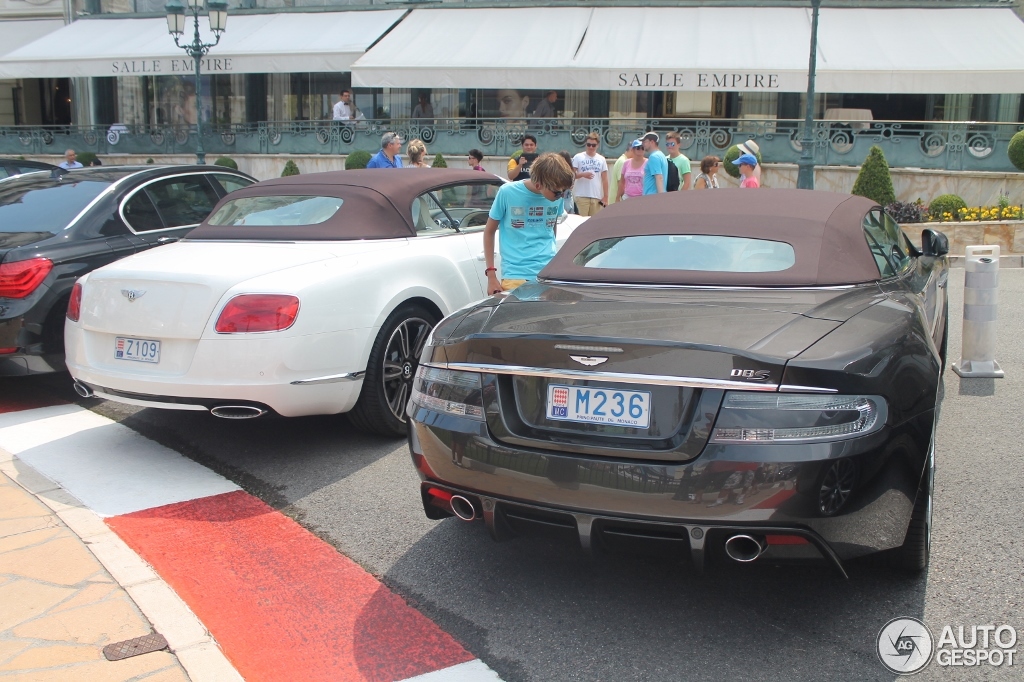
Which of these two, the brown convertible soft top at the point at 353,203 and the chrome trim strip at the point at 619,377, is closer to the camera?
the chrome trim strip at the point at 619,377

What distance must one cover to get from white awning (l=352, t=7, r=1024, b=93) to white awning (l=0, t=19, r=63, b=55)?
12950mm

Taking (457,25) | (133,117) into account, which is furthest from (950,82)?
(133,117)

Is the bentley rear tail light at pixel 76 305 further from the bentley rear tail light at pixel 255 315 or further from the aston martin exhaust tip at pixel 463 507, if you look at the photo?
the aston martin exhaust tip at pixel 463 507

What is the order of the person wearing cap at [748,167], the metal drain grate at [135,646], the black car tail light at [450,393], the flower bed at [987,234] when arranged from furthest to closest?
the flower bed at [987,234], the person wearing cap at [748,167], the black car tail light at [450,393], the metal drain grate at [135,646]

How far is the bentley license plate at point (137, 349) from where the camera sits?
5.16 m

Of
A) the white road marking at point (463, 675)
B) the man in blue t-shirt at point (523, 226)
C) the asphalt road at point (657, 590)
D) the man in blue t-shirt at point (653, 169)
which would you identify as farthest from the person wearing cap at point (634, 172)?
the white road marking at point (463, 675)

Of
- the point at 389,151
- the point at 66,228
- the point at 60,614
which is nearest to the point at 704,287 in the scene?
the point at 60,614

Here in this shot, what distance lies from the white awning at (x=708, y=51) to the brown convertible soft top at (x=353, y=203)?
48.5 ft

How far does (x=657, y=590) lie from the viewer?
12.2 ft

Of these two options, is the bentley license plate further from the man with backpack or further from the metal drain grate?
the man with backpack

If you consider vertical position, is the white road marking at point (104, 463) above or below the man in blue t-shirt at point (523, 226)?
below

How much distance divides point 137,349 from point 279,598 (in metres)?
2.09

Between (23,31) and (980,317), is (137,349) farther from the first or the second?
(23,31)

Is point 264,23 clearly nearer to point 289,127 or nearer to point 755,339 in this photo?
point 289,127
